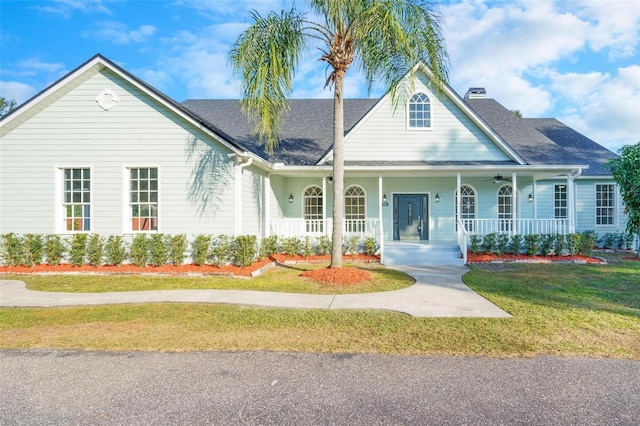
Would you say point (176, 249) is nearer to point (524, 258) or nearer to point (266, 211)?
point (266, 211)

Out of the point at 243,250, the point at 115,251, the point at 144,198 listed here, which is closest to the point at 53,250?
the point at 115,251

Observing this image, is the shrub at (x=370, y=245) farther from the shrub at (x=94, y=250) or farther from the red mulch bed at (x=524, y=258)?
the shrub at (x=94, y=250)

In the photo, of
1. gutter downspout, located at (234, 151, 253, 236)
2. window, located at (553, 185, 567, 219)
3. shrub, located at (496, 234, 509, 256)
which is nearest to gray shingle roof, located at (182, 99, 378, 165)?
gutter downspout, located at (234, 151, 253, 236)

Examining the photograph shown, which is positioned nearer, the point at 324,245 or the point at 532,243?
the point at 532,243

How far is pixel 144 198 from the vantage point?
1109 centimetres

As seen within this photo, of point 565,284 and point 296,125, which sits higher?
point 296,125

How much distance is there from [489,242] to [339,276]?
6.36 metres

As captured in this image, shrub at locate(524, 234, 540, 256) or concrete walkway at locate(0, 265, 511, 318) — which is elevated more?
shrub at locate(524, 234, 540, 256)

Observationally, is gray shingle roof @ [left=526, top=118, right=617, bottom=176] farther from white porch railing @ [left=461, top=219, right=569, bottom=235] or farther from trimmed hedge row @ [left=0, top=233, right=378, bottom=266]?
trimmed hedge row @ [left=0, top=233, right=378, bottom=266]

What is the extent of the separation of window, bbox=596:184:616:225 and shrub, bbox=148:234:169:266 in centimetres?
1744

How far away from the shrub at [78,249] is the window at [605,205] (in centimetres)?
1966

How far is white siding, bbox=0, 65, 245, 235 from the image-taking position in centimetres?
1086

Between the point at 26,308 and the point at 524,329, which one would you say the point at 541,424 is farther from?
the point at 26,308

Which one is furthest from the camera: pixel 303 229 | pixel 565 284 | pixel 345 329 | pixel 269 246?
→ pixel 303 229
